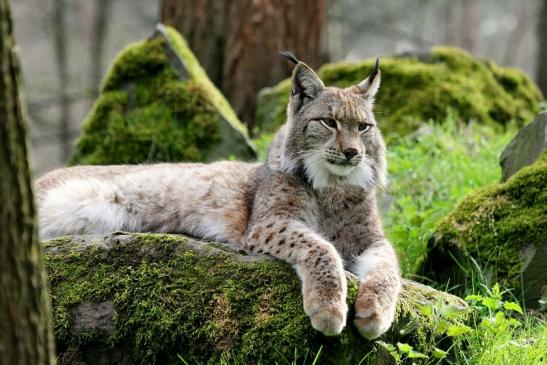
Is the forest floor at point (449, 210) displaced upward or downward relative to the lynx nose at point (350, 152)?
downward

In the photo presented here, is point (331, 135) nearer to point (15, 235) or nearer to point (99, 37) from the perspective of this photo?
point (15, 235)

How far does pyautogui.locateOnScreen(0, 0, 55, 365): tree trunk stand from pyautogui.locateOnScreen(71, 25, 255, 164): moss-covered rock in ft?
A: 18.4

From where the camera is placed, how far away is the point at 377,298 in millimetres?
3781

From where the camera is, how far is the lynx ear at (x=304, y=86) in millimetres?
4980

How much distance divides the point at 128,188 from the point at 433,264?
7.80ft

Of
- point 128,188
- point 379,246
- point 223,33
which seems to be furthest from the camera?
point 223,33

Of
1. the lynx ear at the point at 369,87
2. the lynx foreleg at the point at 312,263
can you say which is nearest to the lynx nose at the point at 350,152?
the lynx foreleg at the point at 312,263

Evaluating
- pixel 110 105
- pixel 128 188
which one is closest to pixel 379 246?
pixel 128 188

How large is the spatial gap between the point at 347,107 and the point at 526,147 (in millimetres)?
1876

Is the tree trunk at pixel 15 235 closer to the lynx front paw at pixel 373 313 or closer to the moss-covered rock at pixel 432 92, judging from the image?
the lynx front paw at pixel 373 313

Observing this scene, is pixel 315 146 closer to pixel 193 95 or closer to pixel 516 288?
pixel 516 288

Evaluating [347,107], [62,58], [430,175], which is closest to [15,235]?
[347,107]

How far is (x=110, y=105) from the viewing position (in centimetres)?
819

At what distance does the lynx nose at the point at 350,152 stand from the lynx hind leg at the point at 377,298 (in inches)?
26.9
